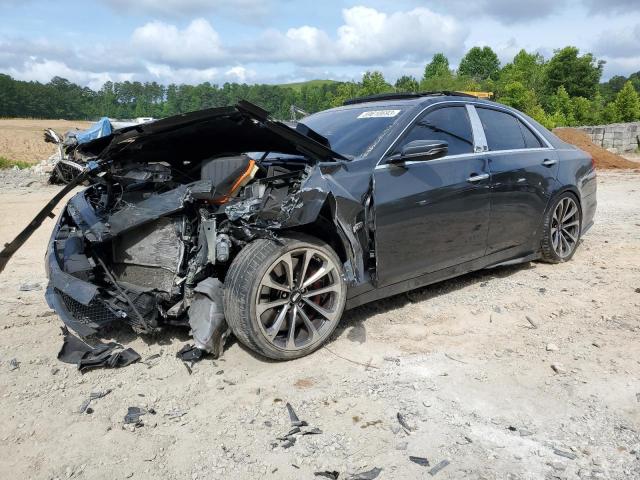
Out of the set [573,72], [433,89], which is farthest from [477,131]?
[573,72]

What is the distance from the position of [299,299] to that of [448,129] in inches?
76.2

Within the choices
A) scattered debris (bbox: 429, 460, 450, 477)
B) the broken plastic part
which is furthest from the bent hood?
scattered debris (bbox: 429, 460, 450, 477)

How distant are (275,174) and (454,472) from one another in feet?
7.74

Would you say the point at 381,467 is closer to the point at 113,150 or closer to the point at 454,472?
the point at 454,472

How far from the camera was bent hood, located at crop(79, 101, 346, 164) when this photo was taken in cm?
344

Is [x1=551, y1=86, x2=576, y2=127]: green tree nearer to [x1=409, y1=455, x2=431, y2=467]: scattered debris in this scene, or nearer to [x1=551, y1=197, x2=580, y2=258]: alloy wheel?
[x1=551, y1=197, x2=580, y2=258]: alloy wheel

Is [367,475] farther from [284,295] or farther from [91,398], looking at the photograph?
[91,398]

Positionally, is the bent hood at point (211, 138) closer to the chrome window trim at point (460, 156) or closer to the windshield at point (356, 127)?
the windshield at point (356, 127)

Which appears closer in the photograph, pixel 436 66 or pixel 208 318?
pixel 208 318

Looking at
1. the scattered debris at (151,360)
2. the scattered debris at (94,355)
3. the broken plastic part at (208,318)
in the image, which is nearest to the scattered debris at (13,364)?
the scattered debris at (94,355)

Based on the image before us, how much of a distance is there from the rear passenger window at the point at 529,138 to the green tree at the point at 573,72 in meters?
50.0

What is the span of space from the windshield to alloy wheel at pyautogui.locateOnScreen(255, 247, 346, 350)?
A: 85 cm

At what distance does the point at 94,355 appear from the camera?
11.7 ft

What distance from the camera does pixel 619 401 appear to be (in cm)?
307
